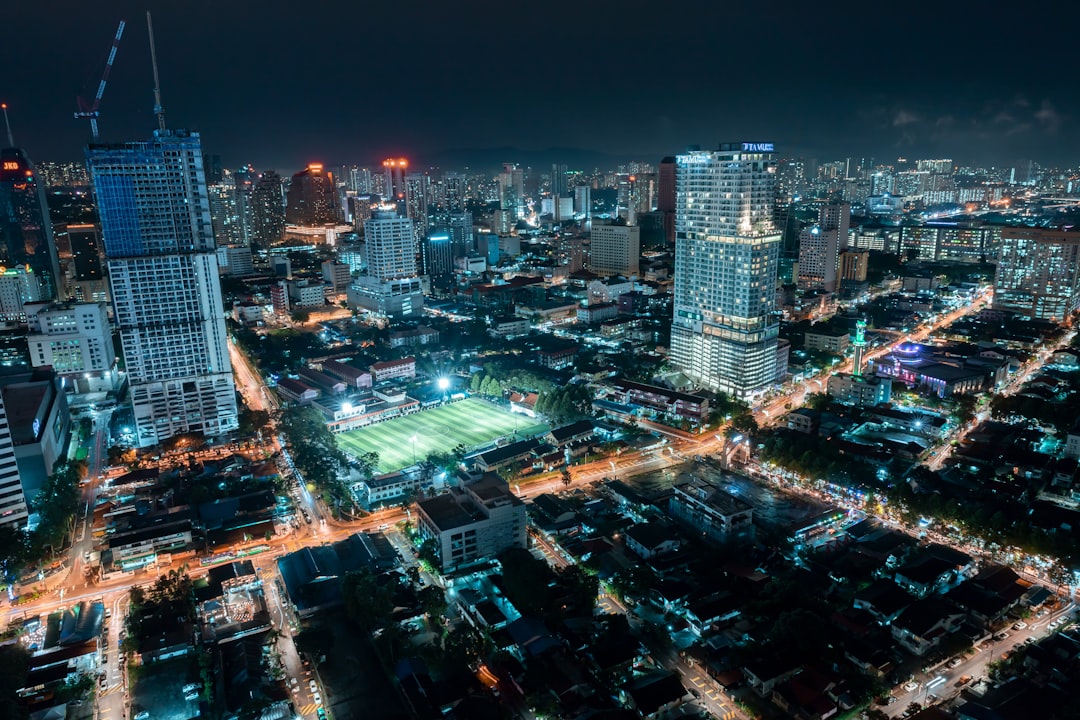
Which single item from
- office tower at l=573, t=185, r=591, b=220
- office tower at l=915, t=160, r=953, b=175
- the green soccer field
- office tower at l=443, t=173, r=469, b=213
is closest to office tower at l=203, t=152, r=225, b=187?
office tower at l=443, t=173, r=469, b=213

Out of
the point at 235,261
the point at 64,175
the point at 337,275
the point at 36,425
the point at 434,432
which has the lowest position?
the point at 434,432

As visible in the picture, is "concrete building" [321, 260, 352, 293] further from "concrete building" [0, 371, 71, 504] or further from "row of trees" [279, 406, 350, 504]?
"concrete building" [0, 371, 71, 504]

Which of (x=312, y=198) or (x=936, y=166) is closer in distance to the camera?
(x=312, y=198)

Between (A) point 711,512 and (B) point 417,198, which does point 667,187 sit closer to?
(B) point 417,198

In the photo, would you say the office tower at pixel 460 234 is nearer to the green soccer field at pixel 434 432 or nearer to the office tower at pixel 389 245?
the office tower at pixel 389 245

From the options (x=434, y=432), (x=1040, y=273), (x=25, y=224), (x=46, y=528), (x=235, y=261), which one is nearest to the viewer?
(x=46, y=528)

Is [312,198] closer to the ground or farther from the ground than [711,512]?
farther from the ground

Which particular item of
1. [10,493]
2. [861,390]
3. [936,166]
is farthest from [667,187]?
[936,166]
